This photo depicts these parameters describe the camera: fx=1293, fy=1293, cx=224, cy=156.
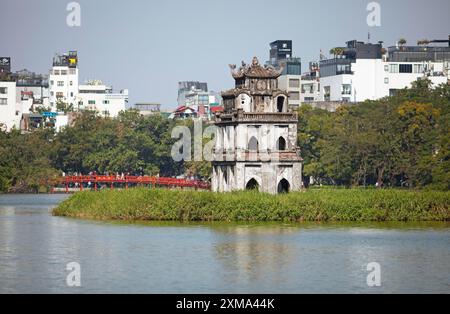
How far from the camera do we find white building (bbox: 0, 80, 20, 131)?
16950 centimetres

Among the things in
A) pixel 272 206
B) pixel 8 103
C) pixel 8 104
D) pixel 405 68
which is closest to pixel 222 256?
pixel 272 206

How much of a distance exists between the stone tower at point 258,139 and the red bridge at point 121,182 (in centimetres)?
1912

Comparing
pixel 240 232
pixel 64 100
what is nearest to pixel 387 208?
pixel 240 232

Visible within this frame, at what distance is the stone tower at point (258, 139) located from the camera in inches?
3278

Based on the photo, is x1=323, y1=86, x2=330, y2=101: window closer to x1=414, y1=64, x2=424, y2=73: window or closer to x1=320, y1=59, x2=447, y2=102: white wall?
x1=320, y1=59, x2=447, y2=102: white wall

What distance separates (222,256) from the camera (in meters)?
57.6

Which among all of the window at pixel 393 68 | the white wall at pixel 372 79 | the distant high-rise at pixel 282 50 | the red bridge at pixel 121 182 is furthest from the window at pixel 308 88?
the red bridge at pixel 121 182

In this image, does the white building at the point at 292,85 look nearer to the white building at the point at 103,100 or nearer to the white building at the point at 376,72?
the white building at the point at 376,72

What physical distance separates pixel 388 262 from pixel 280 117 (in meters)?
29.2

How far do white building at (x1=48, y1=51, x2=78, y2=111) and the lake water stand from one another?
107m

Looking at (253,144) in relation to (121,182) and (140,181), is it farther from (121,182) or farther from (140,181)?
(121,182)

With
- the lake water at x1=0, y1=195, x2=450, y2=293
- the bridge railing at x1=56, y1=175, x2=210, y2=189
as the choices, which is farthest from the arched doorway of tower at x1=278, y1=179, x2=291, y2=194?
the bridge railing at x1=56, y1=175, x2=210, y2=189

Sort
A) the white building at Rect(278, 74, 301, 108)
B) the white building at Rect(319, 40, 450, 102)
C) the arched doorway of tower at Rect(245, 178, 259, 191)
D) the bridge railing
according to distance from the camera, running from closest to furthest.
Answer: the arched doorway of tower at Rect(245, 178, 259, 191)
the bridge railing
the white building at Rect(319, 40, 450, 102)
the white building at Rect(278, 74, 301, 108)

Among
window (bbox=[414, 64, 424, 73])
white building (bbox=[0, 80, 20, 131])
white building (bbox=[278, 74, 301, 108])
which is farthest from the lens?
white building (bbox=[0, 80, 20, 131])
